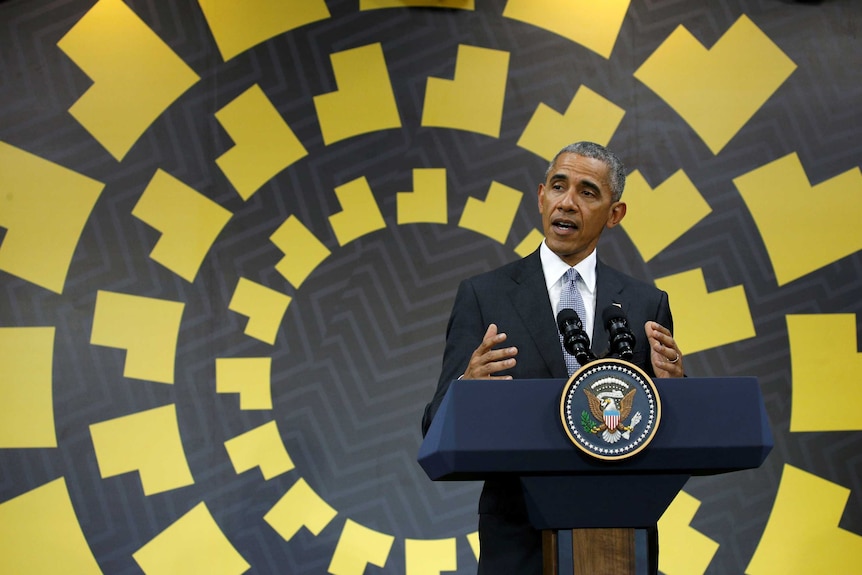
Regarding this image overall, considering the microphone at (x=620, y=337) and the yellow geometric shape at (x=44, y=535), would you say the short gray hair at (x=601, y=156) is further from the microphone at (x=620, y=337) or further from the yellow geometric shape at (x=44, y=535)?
the yellow geometric shape at (x=44, y=535)

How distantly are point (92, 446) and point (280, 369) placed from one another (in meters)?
0.71

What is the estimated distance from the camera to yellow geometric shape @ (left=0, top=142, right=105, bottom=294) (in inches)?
138

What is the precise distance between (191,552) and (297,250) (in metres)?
1.12

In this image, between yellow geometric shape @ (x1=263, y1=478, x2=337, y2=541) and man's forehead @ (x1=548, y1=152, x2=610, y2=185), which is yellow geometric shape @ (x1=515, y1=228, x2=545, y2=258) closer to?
yellow geometric shape @ (x1=263, y1=478, x2=337, y2=541)

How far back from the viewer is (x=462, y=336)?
1975 millimetres

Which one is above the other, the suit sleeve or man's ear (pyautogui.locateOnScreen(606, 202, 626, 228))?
man's ear (pyautogui.locateOnScreen(606, 202, 626, 228))

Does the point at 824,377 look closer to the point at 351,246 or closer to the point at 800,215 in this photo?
the point at 800,215

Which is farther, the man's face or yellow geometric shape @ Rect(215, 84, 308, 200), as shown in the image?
yellow geometric shape @ Rect(215, 84, 308, 200)

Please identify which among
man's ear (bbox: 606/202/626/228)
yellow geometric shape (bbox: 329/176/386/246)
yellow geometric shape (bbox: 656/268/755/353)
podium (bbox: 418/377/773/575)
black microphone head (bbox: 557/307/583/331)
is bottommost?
podium (bbox: 418/377/773/575)

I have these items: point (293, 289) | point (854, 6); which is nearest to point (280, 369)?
point (293, 289)

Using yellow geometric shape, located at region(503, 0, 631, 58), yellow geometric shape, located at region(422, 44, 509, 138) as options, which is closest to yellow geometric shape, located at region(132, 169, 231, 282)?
yellow geometric shape, located at region(422, 44, 509, 138)

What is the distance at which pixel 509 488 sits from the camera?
184 centimetres

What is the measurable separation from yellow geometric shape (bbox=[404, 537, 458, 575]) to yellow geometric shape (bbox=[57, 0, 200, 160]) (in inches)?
69.5

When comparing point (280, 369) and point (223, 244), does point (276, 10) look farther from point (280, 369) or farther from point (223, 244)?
point (280, 369)
